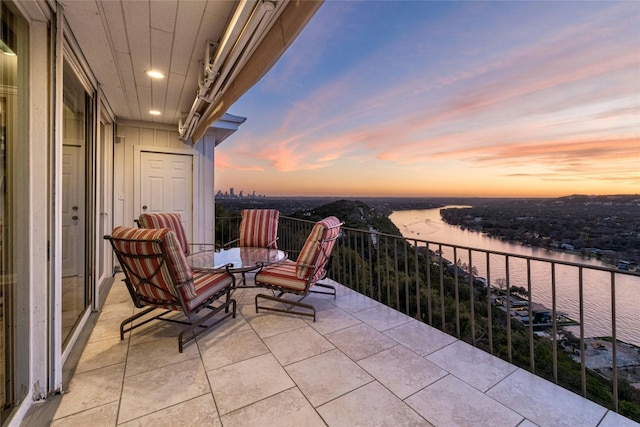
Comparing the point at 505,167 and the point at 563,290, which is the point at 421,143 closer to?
the point at 505,167

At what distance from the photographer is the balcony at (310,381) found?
1.39 meters

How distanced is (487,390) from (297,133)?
7183mm

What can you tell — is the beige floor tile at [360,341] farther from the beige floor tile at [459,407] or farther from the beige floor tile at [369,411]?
the beige floor tile at [459,407]

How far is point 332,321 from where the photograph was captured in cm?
257

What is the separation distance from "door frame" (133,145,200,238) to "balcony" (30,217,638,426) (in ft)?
7.85

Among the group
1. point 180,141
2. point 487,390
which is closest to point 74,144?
point 180,141

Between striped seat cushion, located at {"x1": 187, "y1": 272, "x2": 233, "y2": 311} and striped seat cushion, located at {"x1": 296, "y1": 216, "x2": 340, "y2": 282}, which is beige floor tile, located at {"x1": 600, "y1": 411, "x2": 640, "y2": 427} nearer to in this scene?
striped seat cushion, located at {"x1": 296, "y1": 216, "x2": 340, "y2": 282}

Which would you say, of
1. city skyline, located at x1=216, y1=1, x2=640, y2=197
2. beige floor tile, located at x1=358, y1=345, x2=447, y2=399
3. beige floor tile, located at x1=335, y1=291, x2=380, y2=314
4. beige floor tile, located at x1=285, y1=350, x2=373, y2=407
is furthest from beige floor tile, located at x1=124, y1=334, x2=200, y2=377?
city skyline, located at x1=216, y1=1, x2=640, y2=197

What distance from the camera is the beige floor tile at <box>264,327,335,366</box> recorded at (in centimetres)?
197

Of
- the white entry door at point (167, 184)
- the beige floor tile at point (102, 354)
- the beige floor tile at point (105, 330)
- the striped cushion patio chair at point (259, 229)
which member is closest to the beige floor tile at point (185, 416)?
the beige floor tile at point (102, 354)

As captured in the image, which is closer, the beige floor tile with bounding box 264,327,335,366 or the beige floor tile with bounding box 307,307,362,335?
the beige floor tile with bounding box 264,327,335,366

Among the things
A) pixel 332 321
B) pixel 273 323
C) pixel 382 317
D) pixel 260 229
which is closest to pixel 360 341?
pixel 332 321

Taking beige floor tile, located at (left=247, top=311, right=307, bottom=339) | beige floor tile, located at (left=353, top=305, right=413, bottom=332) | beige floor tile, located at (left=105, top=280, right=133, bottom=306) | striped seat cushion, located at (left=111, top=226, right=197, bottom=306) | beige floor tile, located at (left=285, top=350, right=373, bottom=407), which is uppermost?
striped seat cushion, located at (left=111, top=226, right=197, bottom=306)

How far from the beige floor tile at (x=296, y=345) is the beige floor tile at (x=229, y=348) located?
0.10 metres
